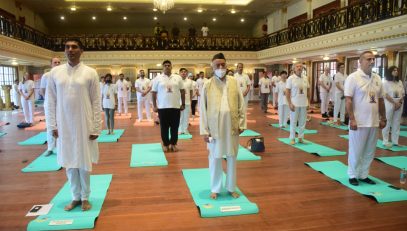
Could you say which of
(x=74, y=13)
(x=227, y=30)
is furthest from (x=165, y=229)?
(x=227, y=30)

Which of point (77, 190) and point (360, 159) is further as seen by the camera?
point (360, 159)

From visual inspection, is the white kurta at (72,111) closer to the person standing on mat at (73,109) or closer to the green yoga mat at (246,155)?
the person standing on mat at (73,109)

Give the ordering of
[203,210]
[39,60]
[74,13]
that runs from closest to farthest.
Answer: [203,210] < [39,60] < [74,13]

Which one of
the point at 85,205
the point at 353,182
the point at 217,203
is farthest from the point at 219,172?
the point at 353,182

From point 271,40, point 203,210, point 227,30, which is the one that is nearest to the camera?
point 203,210

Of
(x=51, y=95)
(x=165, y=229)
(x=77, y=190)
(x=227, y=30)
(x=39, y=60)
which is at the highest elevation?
(x=227, y=30)

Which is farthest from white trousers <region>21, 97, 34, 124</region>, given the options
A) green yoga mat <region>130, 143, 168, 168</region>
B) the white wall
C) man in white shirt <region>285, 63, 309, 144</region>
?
the white wall

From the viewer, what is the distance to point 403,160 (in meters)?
5.55

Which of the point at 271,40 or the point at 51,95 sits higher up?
the point at 271,40

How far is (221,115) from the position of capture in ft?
11.9

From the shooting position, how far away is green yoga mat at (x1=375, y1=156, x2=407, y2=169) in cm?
526

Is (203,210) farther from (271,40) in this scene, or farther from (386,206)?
(271,40)

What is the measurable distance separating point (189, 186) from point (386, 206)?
2347 mm

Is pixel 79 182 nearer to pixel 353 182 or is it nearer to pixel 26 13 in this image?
pixel 353 182
